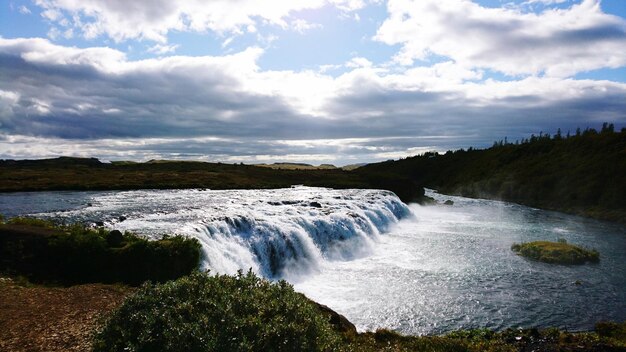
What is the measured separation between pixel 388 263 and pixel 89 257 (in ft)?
81.1

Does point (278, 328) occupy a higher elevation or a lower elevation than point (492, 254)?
higher

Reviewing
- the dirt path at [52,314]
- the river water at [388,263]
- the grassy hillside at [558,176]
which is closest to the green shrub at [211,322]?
the dirt path at [52,314]

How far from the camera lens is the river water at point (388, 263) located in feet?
81.9

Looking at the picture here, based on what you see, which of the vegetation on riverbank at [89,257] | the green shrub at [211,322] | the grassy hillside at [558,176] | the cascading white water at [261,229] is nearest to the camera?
the green shrub at [211,322]

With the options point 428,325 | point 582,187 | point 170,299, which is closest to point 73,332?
point 170,299

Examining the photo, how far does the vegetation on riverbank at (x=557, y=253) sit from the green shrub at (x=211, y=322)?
34769mm

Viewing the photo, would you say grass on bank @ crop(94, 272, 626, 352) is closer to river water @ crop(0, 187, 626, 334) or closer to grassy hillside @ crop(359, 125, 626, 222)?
river water @ crop(0, 187, 626, 334)

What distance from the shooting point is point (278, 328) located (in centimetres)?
980

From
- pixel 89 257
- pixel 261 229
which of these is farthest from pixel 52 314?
pixel 261 229

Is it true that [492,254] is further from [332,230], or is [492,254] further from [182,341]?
[182,341]

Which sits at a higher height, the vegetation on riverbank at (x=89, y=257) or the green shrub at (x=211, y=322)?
the green shrub at (x=211, y=322)

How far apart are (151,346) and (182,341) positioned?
33.2 inches

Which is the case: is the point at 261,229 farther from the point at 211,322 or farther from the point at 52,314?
the point at 211,322

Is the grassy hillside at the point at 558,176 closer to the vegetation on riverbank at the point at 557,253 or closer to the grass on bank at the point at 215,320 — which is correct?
the vegetation on riverbank at the point at 557,253
